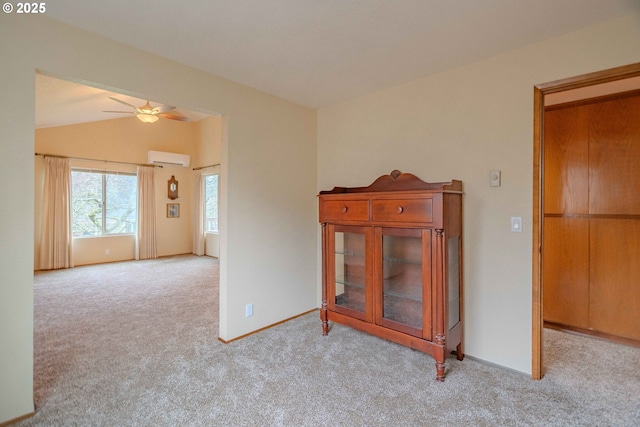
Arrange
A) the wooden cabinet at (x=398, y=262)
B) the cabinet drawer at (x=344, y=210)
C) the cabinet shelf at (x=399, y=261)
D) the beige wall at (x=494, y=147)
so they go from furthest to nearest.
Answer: the cabinet drawer at (x=344, y=210) < the cabinet shelf at (x=399, y=261) < the wooden cabinet at (x=398, y=262) < the beige wall at (x=494, y=147)

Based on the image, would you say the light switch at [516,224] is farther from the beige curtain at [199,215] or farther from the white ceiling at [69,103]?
the beige curtain at [199,215]

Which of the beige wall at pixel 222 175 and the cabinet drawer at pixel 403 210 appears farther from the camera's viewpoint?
the cabinet drawer at pixel 403 210

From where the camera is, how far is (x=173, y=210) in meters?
7.43

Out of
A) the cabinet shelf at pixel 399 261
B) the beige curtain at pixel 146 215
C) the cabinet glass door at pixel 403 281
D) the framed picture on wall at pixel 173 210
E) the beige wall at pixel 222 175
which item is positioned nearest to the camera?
the beige wall at pixel 222 175

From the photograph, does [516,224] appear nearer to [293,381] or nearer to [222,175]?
[293,381]

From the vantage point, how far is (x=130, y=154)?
22.0ft

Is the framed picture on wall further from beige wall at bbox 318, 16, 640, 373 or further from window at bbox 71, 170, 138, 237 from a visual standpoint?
beige wall at bbox 318, 16, 640, 373

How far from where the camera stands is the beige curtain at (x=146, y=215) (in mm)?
6750

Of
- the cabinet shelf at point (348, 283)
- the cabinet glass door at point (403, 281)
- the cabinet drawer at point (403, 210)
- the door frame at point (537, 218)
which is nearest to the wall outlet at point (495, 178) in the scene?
the door frame at point (537, 218)

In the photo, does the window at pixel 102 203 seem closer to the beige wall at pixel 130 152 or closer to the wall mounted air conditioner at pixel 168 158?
the beige wall at pixel 130 152

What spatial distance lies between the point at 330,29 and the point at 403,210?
4.34 ft

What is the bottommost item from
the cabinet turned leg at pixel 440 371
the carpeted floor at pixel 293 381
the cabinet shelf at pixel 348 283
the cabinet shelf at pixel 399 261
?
the carpeted floor at pixel 293 381

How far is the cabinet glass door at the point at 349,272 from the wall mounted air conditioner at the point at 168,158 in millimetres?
5694

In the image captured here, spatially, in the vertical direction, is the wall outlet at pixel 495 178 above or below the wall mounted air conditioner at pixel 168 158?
below
